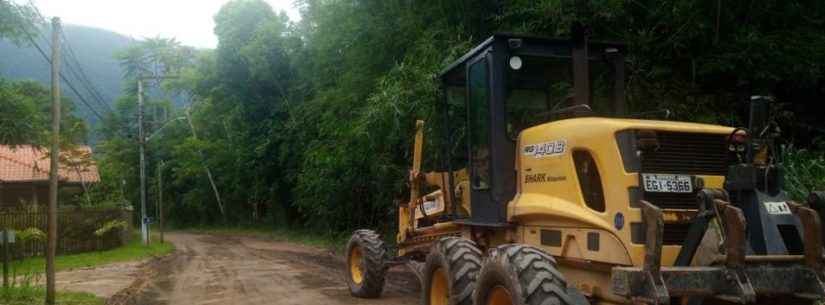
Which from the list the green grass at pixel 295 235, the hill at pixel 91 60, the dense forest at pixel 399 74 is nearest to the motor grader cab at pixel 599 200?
the dense forest at pixel 399 74

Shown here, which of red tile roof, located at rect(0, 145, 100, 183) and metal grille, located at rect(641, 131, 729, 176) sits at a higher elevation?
red tile roof, located at rect(0, 145, 100, 183)

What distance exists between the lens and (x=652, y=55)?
11.8m

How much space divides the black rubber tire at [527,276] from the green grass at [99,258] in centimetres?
1427

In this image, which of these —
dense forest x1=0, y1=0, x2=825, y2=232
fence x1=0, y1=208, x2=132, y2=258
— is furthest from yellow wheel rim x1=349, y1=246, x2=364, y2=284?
fence x1=0, y1=208, x2=132, y2=258

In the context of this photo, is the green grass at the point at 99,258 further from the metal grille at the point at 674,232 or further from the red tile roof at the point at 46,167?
the metal grille at the point at 674,232

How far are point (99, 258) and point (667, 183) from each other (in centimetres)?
1997

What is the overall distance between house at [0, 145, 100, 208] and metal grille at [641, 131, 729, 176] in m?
27.5

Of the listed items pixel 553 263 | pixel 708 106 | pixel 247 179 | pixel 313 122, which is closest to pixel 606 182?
pixel 553 263

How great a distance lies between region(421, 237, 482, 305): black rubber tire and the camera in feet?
20.2

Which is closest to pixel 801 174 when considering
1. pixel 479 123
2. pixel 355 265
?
pixel 479 123

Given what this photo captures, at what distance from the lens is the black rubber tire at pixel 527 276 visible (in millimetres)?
4789

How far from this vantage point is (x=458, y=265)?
629cm

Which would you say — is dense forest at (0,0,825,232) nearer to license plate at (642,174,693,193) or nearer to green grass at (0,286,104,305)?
license plate at (642,174,693,193)

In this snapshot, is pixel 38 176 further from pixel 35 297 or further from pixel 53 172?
pixel 53 172
